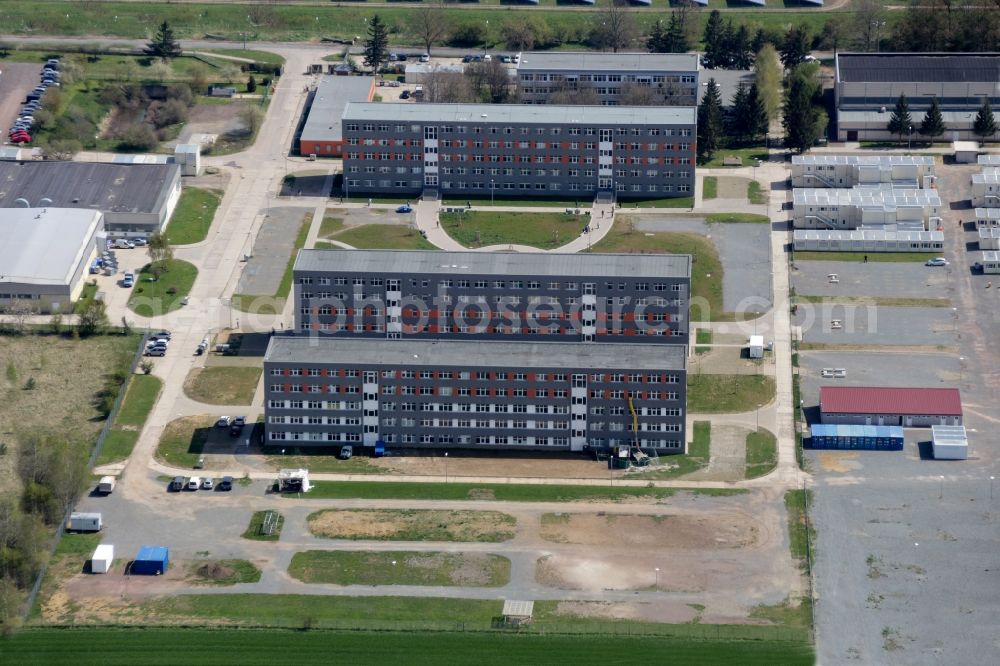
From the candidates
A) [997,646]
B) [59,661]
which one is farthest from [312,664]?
[997,646]

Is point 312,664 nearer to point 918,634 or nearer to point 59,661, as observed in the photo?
point 59,661

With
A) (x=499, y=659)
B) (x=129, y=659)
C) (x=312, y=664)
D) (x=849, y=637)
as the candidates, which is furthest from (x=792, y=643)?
(x=129, y=659)

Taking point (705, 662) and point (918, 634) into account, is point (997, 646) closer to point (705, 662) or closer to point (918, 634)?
point (918, 634)

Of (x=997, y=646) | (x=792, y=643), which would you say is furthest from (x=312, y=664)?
(x=997, y=646)

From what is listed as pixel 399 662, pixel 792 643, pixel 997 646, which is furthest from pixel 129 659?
pixel 997 646

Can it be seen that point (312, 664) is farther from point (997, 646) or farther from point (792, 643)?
point (997, 646)

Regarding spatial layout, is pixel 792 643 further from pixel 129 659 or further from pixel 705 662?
pixel 129 659
